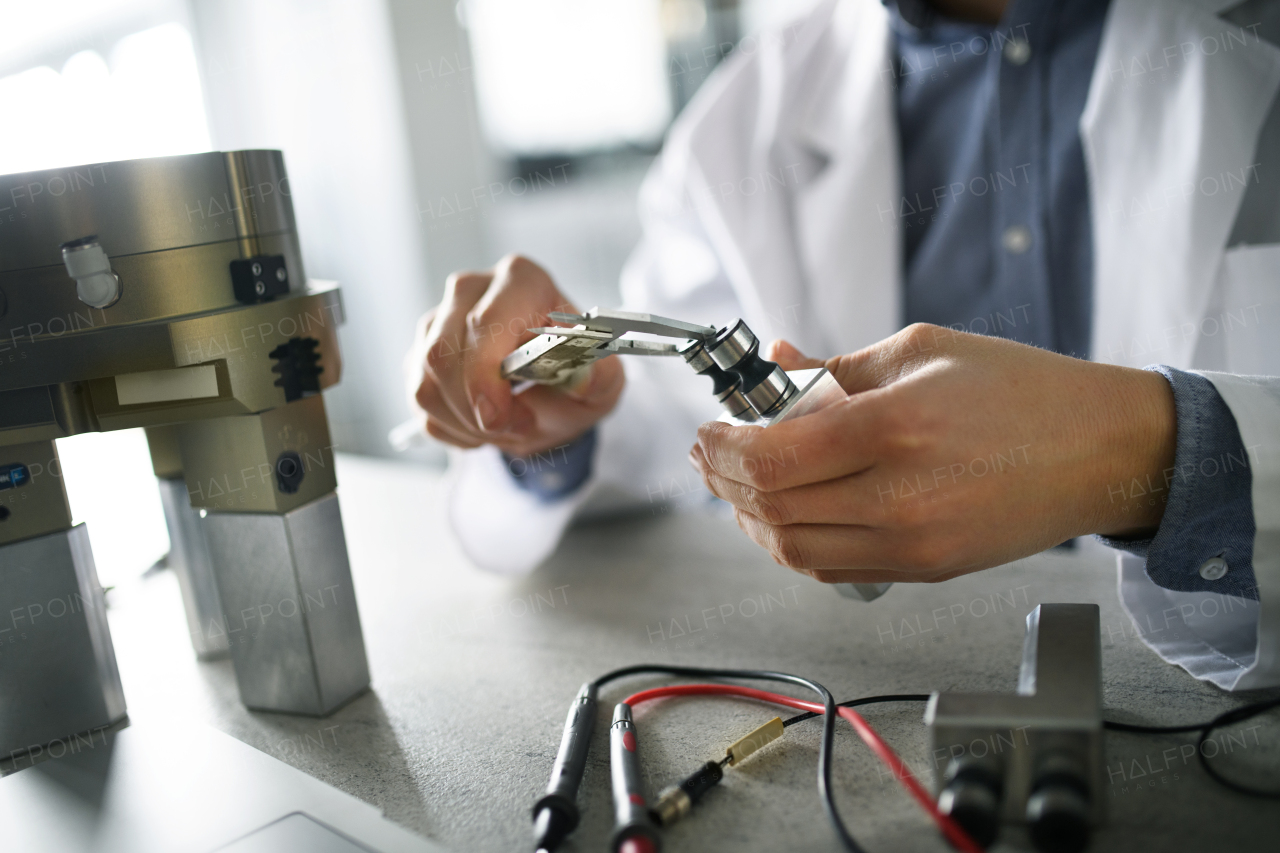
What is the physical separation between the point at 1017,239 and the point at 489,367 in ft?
1.91

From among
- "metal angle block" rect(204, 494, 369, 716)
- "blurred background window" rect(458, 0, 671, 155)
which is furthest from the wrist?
"blurred background window" rect(458, 0, 671, 155)

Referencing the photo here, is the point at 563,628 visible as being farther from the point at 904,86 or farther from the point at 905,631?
the point at 904,86

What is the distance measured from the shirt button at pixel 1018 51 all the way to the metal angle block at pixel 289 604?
2.53ft

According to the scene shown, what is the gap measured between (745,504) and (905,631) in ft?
0.56

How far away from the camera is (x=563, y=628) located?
2.01ft

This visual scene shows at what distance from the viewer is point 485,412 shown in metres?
0.60

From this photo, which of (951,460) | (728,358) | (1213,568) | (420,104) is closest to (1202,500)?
(1213,568)

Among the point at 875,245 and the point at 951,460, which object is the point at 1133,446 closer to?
the point at 951,460

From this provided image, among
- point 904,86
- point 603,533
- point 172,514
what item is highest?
point 904,86

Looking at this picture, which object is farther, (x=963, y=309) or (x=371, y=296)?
(x=371, y=296)

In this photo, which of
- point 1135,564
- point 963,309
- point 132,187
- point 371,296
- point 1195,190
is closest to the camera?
point 132,187

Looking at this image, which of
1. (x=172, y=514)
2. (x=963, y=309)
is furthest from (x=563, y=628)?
(x=963, y=309)

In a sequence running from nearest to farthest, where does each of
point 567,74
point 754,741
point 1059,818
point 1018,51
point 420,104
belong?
point 1059,818 → point 754,741 → point 1018,51 → point 420,104 → point 567,74

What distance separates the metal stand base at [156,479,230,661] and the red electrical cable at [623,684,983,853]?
1.00ft
